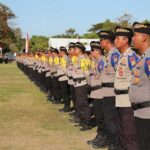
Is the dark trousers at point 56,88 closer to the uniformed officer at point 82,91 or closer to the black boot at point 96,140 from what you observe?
the uniformed officer at point 82,91

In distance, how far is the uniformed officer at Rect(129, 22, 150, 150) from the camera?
512cm

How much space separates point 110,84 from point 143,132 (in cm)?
240

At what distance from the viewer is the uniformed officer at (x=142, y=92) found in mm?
5121

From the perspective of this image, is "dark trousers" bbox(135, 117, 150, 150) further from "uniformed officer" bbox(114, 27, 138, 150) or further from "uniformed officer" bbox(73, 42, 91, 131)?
"uniformed officer" bbox(73, 42, 91, 131)

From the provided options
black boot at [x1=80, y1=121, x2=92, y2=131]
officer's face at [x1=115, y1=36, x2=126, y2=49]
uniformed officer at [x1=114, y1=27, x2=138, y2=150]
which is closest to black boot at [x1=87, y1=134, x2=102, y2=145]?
black boot at [x1=80, y1=121, x2=92, y2=131]

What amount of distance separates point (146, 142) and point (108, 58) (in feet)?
8.34

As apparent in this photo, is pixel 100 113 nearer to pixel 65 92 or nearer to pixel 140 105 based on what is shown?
pixel 140 105

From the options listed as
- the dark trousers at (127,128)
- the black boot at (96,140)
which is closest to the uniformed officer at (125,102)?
the dark trousers at (127,128)

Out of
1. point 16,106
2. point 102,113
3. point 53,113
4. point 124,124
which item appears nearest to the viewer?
point 124,124

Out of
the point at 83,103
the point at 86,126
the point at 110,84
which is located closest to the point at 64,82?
the point at 83,103

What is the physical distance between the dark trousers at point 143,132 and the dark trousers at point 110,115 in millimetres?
2254

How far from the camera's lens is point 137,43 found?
5.39 m

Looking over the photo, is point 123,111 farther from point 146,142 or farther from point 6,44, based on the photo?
point 6,44

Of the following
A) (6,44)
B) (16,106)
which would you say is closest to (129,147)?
(16,106)
